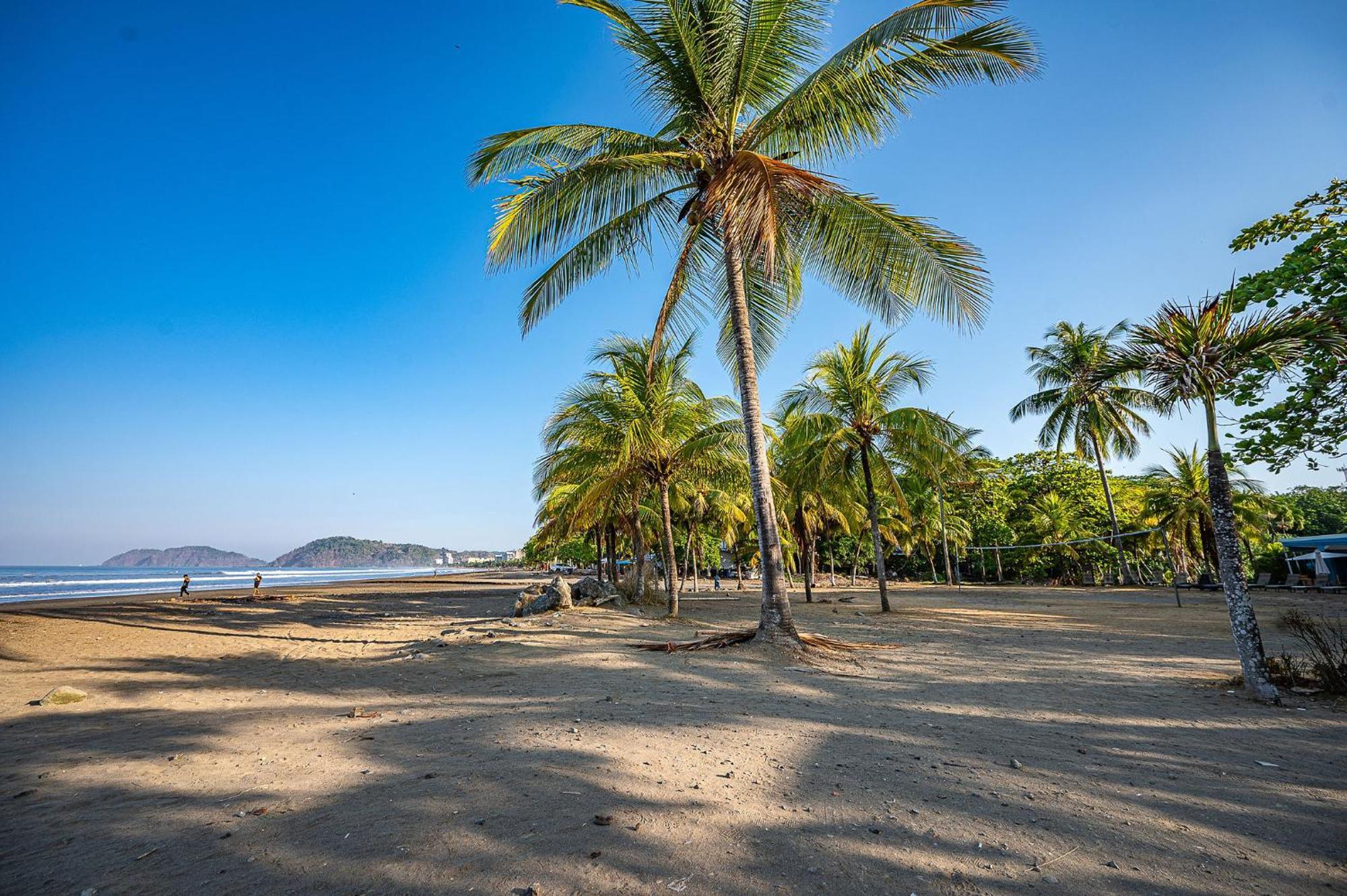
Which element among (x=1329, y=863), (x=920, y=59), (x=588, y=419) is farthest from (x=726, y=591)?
(x=1329, y=863)

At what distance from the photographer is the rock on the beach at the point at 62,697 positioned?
19.9 ft

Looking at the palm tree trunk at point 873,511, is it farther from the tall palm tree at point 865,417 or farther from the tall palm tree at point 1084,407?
the tall palm tree at point 1084,407

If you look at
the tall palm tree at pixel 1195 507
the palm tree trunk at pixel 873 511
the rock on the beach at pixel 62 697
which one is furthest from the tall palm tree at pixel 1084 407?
the rock on the beach at pixel 62 697

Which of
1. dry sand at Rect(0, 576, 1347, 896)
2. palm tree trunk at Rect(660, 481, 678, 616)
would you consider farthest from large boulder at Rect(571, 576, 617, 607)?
dry sand at Rect(0, 576, 1347, 896)

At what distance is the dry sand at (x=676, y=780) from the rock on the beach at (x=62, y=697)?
0.89ft

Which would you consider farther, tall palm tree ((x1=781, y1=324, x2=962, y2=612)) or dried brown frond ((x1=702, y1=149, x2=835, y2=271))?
tall palm tree ((x1=781, y1=324, x2=962, y2=612))

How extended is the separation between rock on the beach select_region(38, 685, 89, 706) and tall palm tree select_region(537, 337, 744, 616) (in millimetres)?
10133

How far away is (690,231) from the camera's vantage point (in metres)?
9.58

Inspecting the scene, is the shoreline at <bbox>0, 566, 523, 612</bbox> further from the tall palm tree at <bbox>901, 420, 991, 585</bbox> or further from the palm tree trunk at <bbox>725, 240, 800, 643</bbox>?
the tall palm tree at <bbox>901, 420, 991, 585</bbox>

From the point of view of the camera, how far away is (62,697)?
614 centimetres

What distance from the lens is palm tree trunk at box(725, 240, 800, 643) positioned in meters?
8.38

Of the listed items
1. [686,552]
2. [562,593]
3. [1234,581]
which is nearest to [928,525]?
[686,552]

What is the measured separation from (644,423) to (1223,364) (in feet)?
35.6

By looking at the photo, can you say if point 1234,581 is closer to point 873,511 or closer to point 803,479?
point 873,511
